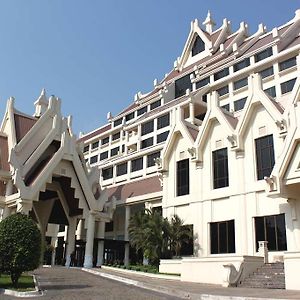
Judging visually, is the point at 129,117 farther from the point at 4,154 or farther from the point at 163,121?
the point at 4,154

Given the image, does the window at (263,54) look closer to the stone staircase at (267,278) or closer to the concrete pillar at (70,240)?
the concrete pillar at (70,240)

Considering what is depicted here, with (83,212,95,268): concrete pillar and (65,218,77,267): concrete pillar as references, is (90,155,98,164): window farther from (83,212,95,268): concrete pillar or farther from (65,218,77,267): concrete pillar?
(83,212,95,268): concrete pillar

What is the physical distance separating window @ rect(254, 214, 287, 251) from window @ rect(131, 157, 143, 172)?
2860 centimetres

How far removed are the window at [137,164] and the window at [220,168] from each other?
79.3ft

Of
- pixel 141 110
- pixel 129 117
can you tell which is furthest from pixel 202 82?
pixel 129 117

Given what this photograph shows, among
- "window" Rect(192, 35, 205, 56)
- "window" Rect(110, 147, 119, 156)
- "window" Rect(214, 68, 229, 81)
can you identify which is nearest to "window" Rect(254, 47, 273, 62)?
"window" Rect(214, 68, 229, 81)

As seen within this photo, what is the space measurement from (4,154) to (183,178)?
50.0 feet

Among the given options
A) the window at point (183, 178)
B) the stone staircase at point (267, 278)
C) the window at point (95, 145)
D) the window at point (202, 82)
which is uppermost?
the window at point (202, 82)

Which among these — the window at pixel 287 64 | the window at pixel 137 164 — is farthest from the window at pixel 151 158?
the window at pixel 287 64

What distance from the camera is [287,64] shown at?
45.9 m

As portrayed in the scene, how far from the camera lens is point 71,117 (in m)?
39.3

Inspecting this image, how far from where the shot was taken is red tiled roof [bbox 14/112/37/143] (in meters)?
34.6

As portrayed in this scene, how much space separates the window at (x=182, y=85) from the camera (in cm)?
5894

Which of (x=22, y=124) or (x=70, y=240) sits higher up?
(x=22, y=124)
